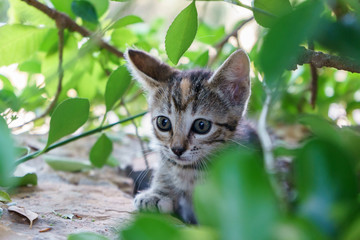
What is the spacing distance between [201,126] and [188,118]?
68mm

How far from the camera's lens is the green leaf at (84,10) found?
1625mm

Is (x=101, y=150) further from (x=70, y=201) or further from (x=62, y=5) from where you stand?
(x=62, y=5)

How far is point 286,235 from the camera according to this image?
1.51ft

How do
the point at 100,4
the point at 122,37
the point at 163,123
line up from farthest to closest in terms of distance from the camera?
the point at 122,37
the point at 163,123
the point at 100,4

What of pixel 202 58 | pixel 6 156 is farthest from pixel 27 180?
pixel 6 156

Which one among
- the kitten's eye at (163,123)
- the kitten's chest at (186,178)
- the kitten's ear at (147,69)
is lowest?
the kitten's chest at (186,178)

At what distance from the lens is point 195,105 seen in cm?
173

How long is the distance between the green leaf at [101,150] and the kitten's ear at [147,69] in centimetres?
34

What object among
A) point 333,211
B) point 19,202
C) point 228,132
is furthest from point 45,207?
point 333,211

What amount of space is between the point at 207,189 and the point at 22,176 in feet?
4.03

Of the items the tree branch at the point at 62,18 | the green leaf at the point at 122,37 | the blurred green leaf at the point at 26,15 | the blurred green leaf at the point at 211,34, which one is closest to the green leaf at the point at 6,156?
the tree branch at the point at 62,18

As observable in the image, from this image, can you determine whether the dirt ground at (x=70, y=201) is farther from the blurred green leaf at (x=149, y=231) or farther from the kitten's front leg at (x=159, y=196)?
the blurred green leaf at (x=149, y=231)

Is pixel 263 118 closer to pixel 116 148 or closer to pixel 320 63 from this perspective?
pixel 320 63

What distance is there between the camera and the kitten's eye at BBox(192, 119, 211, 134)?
1713 millimetres
